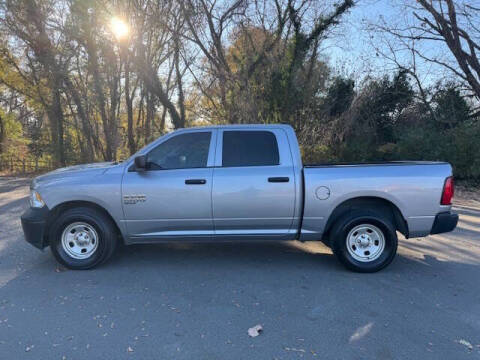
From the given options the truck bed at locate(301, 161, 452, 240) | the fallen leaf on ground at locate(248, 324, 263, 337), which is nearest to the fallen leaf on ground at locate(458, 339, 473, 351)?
the truck bed at locate(301, 161, 452, 240)

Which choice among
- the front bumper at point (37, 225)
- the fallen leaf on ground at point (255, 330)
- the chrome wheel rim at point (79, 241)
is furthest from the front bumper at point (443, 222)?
the front bumper at point (37, 225)

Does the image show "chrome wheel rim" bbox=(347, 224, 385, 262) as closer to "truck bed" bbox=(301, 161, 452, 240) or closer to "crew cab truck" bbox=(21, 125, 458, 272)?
"crew cab truck" bbox=(21, 125, 458, 272)

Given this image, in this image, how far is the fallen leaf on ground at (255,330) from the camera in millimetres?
3061

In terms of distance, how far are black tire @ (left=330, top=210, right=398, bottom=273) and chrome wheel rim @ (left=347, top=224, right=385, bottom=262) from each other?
1.5 inches

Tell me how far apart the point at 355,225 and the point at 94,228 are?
349 cm

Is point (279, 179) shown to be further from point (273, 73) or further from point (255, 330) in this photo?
point (273, 73)

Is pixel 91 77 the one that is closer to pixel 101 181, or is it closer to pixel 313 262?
pixel 101 181

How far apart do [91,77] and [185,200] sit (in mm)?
17326

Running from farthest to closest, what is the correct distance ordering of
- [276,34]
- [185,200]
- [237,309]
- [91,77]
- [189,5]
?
[91,77] < [276,34] < [189,5] < [185,200] < [237,309]

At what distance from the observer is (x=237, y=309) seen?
11.5 feet

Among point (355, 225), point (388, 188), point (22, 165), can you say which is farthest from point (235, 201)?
point (22, 165)

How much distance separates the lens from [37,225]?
4.39m

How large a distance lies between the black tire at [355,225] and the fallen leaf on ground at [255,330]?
1.74 metres

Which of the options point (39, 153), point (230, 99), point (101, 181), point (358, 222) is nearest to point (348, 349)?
point (358, 222)
